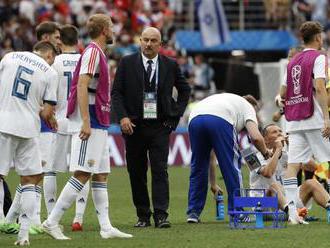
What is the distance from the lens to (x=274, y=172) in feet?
47.6

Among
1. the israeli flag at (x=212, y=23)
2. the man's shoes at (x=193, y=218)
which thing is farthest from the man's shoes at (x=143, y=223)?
the israeli flag at (x=212, y=23)

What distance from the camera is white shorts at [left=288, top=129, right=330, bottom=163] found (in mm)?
13836

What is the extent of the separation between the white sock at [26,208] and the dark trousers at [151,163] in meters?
2.23

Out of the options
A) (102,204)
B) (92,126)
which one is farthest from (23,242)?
(92,126)

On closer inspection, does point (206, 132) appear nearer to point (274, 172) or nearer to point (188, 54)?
point (274, 172)

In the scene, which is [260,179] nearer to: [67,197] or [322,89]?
[322,89]

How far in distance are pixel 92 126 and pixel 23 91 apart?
2.93ft

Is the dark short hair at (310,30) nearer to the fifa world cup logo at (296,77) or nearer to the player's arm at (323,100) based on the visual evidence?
the fifa world cup logo at (296,77)

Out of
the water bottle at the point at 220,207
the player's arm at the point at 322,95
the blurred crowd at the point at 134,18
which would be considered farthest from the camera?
the blurred crowd at the point at 134,18

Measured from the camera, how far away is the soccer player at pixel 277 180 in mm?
14281

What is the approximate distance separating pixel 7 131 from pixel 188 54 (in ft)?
80.8

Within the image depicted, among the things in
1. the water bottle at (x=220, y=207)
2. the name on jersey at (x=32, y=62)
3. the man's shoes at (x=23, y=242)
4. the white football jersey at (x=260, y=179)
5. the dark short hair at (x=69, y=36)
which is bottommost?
the man's shoes at (x=23, y=242)

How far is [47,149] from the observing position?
553 inches

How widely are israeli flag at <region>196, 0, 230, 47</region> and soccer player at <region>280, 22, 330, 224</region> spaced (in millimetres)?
19148
